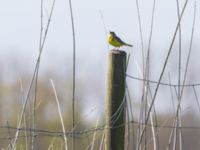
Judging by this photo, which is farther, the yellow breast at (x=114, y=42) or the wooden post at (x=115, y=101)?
the yellow breast at (x=114, y=42)

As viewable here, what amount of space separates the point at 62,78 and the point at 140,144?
23.7 m

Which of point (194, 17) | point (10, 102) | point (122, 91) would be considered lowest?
point (10, 102)

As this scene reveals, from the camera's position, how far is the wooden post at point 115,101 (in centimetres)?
388

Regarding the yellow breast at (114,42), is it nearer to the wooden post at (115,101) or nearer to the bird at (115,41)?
the bird at (115,41)

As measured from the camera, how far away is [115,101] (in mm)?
3906

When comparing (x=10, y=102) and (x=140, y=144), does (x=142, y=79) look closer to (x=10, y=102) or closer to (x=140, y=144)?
(x=140, y=144)

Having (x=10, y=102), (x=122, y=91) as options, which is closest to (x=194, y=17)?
(x=122, y=91)

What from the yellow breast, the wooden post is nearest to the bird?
the yellow breast

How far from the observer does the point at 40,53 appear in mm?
4234

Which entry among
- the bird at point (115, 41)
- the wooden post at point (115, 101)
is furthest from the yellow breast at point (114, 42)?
the wooden post at point (115, 101)

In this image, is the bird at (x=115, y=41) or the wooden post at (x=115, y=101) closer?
the wooden post at (x=115, y=101)

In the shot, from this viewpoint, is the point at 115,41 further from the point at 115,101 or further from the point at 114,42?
the point at 115,101

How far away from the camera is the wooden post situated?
3885 millimetres

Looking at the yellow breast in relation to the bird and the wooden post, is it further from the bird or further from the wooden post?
the wooden post
